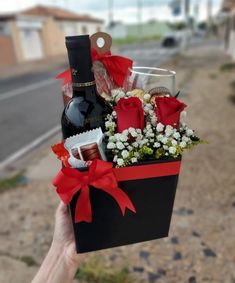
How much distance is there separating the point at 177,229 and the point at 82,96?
1892mm

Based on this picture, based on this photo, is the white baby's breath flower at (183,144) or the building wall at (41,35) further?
the building wall at (41,35)

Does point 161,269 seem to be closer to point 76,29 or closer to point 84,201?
point 84,201

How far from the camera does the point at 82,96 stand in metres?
0.93

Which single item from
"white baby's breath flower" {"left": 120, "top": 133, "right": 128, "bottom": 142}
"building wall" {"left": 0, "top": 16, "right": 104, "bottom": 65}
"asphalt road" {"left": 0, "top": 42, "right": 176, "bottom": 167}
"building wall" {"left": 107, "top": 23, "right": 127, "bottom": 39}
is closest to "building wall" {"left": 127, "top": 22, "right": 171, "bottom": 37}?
"building wall" {"left": 107, "top": 23, "right": 127, "bottom": 39}

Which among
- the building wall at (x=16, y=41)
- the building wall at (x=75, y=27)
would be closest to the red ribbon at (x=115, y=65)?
the building wall at (x=16, y=41)

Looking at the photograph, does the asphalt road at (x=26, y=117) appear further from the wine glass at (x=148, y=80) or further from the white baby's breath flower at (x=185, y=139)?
the white baby's breath flower at (x=185, y=139)

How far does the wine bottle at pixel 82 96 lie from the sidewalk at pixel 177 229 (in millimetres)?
1509

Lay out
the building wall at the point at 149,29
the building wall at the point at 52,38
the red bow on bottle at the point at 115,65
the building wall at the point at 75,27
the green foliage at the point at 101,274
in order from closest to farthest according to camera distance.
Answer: the red bow on bottle at the point at 115,65, the green foliage at the point at 101,274, the building wall at the point at 52,38, the building wall at the point at 75,27, the building wall at the point at 149,29

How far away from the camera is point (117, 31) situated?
146 ft

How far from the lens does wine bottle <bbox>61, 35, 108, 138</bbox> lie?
88cm

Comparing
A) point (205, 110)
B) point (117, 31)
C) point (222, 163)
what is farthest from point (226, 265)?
point (117, 31)

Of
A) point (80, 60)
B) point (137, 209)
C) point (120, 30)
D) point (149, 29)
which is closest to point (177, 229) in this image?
point (137, 209)

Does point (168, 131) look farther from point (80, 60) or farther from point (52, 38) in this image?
point (52, 38)

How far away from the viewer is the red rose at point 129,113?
0.86 meters
